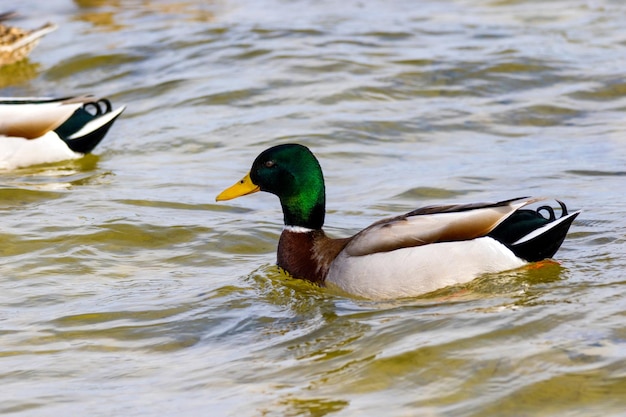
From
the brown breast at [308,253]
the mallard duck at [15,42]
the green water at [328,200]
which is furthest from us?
the mallard duck at [15,42]

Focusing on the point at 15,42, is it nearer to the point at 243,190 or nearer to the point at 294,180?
the point at 243,190

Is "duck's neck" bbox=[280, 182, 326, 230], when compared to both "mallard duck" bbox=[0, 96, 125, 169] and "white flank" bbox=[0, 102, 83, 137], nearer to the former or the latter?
"mallard duck" bbox=[0, 96, 125, 169]

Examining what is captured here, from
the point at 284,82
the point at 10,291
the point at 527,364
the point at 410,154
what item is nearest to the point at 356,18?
the point at 284,82

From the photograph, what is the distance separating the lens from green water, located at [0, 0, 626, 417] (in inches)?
203

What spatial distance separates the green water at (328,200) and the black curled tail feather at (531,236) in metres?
0.11

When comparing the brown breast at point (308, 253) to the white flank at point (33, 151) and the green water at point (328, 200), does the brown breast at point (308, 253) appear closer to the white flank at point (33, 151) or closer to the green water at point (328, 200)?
the green water at point (328, 200)

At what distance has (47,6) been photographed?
18422 mm

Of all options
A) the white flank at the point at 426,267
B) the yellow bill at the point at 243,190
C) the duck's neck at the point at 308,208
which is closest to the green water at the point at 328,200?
the white flank at the point at 426,267

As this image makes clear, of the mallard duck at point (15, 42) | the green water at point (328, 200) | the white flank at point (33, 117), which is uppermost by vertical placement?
the mallard duck at point (15, 42)

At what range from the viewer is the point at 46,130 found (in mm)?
10312

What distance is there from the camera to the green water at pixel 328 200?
5156 millimetres

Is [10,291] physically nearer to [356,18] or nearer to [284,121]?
[284,121]

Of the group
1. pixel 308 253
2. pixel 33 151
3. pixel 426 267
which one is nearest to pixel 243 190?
pixel 308 253

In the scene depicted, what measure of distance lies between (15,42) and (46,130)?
14.8 ft
